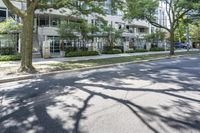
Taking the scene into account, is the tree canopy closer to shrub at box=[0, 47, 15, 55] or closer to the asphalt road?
shrub at box=[0, 47, 15, 55]

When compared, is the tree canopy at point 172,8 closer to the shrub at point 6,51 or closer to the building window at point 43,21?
the shrub at point 6,51

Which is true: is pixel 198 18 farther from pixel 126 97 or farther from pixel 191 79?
pixel 126 97

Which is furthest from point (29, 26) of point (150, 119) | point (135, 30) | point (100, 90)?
point (135, 30)

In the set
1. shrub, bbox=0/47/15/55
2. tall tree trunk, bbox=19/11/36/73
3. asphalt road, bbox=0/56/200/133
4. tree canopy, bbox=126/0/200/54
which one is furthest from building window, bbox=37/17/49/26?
asphalt road, bbox=0/56/200/133

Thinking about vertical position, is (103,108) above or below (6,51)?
below

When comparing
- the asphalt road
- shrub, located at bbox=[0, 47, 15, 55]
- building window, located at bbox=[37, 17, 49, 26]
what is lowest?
the asphalt road

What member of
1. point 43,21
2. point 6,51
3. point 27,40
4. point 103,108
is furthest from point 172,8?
point 103,108

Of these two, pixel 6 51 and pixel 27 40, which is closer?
pixel 27 40

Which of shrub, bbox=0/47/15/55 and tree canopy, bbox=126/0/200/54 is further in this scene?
tree canopy, bbox=126/0/200/54

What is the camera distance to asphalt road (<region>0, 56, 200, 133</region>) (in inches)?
221

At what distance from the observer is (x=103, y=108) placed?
7.00 metres

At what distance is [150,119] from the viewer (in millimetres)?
6051

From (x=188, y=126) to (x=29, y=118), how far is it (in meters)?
3.32

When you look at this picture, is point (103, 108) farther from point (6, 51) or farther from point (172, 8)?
point (172, 8)
